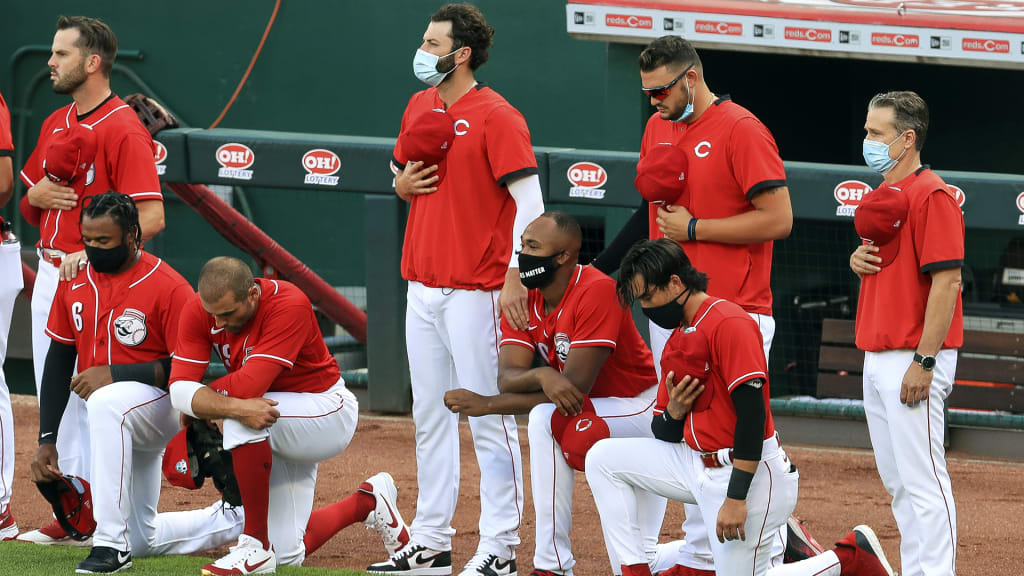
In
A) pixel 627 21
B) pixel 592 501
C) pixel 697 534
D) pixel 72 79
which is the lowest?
pixel 592 501

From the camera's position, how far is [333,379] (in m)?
4.83

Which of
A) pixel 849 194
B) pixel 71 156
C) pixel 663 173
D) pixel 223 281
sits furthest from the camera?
pixel 849 194

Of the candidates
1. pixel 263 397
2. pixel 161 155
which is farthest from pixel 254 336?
pixel 161 155

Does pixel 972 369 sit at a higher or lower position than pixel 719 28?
lower

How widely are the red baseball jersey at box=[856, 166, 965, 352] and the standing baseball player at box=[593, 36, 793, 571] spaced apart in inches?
12.9

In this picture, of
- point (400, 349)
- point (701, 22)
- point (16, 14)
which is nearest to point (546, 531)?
point (400, 349)

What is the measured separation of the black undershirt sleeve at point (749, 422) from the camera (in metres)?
3.68

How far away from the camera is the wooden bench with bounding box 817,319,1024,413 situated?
700 centimetres

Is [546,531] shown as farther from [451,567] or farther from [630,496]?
[451,567]

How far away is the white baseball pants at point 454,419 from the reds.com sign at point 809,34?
11.9 feet

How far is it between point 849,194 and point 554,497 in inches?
119

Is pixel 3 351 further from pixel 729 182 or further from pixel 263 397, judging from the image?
pixel 729 182

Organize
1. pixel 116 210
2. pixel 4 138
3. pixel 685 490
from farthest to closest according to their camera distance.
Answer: pixel 4 138, pixel 116 210, pixel 685 490

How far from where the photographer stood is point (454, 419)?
470cm
